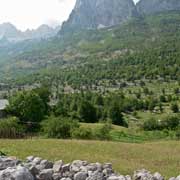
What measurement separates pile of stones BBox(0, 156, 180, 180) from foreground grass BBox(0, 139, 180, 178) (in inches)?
314

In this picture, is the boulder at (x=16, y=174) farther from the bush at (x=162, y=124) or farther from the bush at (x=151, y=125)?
the bush at (x=151, y=125)

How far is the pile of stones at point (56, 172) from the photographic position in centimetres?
1598

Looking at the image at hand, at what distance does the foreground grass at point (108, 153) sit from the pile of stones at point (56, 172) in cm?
798

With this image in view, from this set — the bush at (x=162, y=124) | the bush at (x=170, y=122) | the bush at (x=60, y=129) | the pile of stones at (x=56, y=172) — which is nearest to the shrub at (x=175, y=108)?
the bush at (x=162, y=124)

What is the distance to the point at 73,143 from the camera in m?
37.9

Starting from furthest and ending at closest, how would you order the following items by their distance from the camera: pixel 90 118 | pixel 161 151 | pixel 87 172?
pixel 90 118 < pixel 161 151 < pixel 87 172

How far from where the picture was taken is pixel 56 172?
17.5m

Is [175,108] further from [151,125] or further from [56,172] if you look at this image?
[56,172]

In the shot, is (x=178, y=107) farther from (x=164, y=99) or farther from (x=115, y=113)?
(x=115, y=113)

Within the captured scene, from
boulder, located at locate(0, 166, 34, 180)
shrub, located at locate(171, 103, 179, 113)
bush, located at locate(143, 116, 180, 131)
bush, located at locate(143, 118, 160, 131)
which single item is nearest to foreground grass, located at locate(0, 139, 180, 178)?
boulder, located at locate(0, 166, 34, 180)

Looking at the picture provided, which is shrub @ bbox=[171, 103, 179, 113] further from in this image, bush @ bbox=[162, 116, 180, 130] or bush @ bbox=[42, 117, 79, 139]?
bush @ bbox=[42, 117, 79, 139]

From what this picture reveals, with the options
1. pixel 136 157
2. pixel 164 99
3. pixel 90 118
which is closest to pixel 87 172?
pixel 136 157

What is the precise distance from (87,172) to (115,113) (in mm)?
110886

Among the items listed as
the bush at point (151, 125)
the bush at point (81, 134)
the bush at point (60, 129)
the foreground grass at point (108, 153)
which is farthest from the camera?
the bush at point (151, 125)
